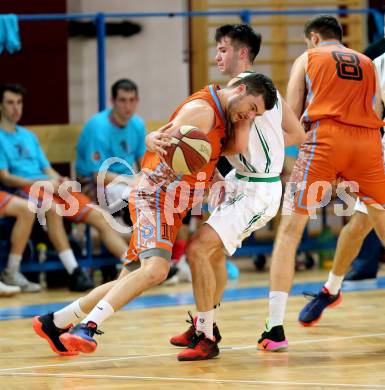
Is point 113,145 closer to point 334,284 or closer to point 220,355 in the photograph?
point 334,284

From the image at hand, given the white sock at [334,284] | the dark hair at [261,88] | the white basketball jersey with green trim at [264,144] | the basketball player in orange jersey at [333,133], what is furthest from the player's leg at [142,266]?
the white sock at [334,284]

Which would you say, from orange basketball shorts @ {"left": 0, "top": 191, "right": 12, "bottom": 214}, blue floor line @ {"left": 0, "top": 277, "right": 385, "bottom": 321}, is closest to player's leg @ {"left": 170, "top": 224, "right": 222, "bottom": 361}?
blue floor line @ {"left": 0, "top": 277, "right": 385, "bottom": 321}

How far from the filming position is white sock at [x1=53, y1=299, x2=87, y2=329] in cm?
535

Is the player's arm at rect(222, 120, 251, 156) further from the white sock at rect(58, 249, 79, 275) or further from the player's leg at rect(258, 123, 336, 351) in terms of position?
the white sock at rect(58, 249, 79, 275)

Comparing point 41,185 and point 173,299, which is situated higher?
point 41,185

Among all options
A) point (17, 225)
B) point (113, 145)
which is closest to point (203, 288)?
point (17, 225)

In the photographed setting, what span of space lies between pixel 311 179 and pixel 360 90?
0.60m

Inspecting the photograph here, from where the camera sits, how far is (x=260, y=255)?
31.0 ft

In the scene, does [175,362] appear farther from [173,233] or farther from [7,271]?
[7,271]

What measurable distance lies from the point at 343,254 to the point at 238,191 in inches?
49.2

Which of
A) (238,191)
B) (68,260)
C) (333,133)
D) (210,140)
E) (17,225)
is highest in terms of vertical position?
(210,140)

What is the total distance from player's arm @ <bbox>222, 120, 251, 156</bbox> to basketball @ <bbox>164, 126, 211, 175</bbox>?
337 millimetres

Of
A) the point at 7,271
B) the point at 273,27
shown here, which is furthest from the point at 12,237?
the point at 273,27

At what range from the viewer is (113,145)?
859 centimetres
